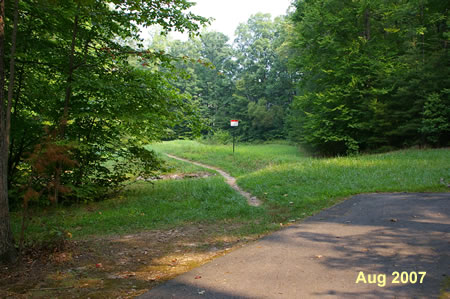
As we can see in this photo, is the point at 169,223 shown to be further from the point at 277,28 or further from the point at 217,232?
the point at 277,28

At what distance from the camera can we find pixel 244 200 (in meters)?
9.45

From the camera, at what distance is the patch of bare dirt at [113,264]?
12.6 feet

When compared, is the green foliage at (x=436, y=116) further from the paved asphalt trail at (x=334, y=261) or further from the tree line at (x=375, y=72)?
the paved asphalt trail at (x=334, y=261)

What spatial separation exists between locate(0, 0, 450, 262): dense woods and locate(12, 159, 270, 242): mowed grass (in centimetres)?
55

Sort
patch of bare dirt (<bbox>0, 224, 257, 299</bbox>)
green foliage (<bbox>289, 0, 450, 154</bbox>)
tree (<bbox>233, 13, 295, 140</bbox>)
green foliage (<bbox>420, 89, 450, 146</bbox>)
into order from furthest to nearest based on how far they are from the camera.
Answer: tree (<bbox>233, 13, 295, 140</bbox>)
green foliage (<bbox>289, 0, 450, 154</bbox>)
green foliage (<bbox>420, 89, 450, 146</bbox>)
patch of bare dirt (<bbox>0, 224, 257, 299</bbox>)

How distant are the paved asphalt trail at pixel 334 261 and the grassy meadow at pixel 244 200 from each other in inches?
52.2

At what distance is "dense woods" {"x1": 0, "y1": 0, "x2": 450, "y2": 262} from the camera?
7422 mm

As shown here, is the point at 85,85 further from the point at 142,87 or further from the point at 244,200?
the point at 244,200

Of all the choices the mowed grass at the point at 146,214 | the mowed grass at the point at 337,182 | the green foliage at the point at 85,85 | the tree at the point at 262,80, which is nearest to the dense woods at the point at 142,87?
the green foliage at the point at 85,85

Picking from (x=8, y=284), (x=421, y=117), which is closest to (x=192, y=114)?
(x=8, y=284)

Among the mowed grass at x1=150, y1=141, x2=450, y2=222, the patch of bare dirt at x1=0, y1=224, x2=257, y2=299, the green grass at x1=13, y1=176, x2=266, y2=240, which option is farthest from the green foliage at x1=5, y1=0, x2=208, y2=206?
the mowed grass at x1=150, y1=141, x2=450, y2=222

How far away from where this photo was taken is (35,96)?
8.11 meters

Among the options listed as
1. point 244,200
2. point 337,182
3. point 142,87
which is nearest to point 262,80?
point 337,182

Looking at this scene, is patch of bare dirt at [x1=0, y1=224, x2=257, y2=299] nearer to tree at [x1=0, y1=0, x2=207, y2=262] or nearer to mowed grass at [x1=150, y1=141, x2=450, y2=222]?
mowed grass at [x1=150, y1=141, x2=450, y2=222]
